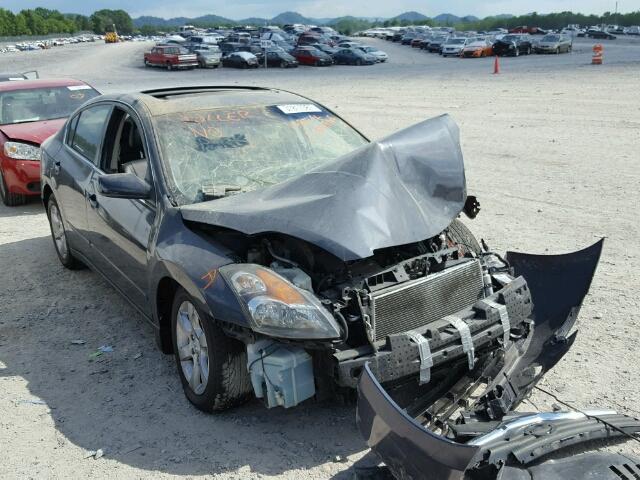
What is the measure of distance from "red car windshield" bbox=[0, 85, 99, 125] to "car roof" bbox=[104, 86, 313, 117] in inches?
186

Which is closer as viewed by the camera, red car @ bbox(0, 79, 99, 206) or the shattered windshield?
the shattered windshield

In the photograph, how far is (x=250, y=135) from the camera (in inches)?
182

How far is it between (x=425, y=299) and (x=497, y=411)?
667 millimetres

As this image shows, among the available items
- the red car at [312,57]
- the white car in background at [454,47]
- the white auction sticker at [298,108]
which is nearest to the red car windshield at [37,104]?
the white auction sticker at [298,108]

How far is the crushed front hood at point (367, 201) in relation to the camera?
3.35 m

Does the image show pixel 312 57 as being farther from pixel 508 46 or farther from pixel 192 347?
pixel 192 347

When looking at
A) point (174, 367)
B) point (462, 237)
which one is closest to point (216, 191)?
point (174, 367)

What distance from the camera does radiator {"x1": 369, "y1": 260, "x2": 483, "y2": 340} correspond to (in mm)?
3238

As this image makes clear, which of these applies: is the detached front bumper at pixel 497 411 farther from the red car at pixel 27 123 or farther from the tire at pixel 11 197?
the tire at pixel 11 197

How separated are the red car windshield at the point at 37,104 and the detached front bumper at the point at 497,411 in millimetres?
7695

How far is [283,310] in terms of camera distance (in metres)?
3.12

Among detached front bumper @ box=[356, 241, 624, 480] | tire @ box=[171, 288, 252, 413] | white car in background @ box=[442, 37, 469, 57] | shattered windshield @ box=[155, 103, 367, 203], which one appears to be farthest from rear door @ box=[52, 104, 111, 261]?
white car in background @ box=[442, 37, 469, 57]

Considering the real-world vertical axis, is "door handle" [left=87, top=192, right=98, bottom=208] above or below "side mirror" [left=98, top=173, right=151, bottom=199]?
below

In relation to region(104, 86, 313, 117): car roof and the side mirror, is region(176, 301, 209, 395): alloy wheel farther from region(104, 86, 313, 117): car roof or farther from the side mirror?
region(104, 86, 313, 117): car roof
